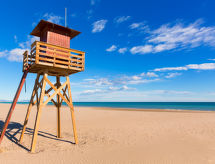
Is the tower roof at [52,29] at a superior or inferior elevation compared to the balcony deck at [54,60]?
superior

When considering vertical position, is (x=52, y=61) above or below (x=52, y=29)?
below

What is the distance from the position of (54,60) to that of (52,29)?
2859 mm

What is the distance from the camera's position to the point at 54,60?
353 inches

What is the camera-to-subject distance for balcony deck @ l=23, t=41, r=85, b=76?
29.2 ft

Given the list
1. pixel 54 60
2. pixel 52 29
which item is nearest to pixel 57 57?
pixel 54 60

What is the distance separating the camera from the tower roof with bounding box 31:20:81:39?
10109mm

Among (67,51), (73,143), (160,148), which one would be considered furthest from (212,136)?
(67,51)

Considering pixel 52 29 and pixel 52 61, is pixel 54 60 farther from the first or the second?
pixel 52 29

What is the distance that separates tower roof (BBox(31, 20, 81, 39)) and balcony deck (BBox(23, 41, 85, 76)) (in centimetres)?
156

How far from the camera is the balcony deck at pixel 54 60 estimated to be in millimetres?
8891

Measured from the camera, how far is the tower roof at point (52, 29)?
33.2 feet

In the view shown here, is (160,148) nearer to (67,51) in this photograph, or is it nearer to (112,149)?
(112,149)

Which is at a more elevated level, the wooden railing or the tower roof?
the tower roof

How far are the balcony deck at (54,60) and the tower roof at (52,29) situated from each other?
1565 mm
